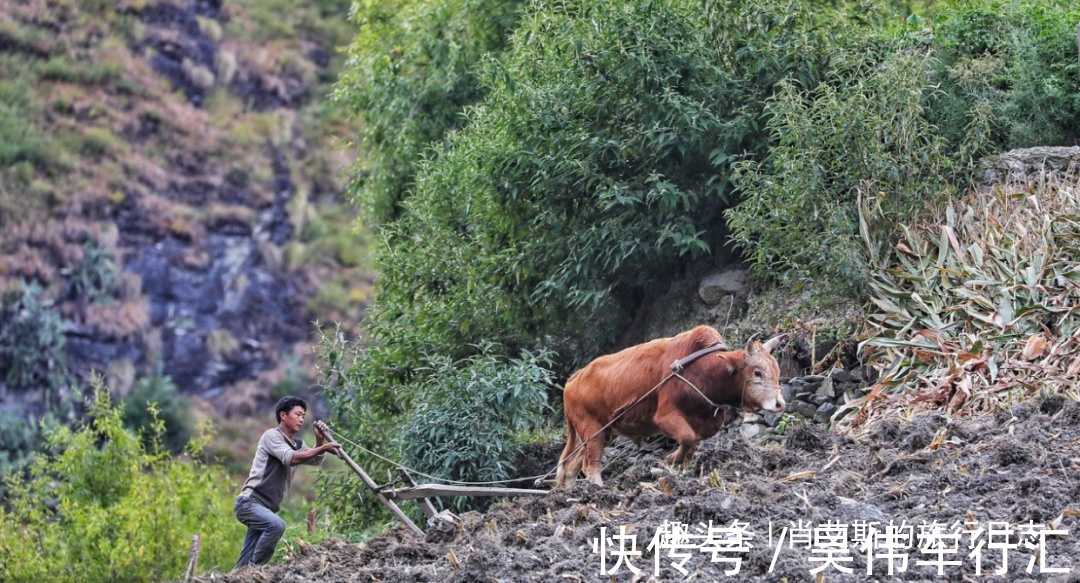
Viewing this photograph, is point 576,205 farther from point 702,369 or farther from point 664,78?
point 702,369

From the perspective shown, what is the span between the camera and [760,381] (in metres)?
10.2

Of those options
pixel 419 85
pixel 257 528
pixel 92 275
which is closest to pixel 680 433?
pixel 257 528

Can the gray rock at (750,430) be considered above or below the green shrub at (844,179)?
below

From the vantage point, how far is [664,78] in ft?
47.0

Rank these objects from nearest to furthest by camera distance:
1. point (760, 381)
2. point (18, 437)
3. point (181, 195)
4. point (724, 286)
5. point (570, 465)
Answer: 1. point (760, 381)
2. point (570, 465)
3. point (724, 286)
4. point (18, 437)
5. point (181, 195)

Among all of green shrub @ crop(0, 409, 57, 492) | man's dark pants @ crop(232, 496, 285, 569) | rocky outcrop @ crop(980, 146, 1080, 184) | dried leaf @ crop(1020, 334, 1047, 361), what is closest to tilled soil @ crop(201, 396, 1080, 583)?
man's dark pants @ crop(232, 496, 285, 569)

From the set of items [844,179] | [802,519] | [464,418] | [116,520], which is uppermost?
[844,179]

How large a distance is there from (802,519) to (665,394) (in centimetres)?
242

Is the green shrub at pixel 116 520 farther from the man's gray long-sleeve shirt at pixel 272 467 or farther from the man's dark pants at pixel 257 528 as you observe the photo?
the man's gray long-sleeve shirt at pixel 272 467

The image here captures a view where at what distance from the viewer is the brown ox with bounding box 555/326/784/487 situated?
10.2 metres

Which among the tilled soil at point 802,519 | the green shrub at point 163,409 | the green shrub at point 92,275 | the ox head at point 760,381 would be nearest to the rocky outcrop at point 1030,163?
the tilled soil at point 802,519

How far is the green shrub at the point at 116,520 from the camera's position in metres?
17.6

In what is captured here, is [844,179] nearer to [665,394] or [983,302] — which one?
A: [983,302]

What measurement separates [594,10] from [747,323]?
164 inches
